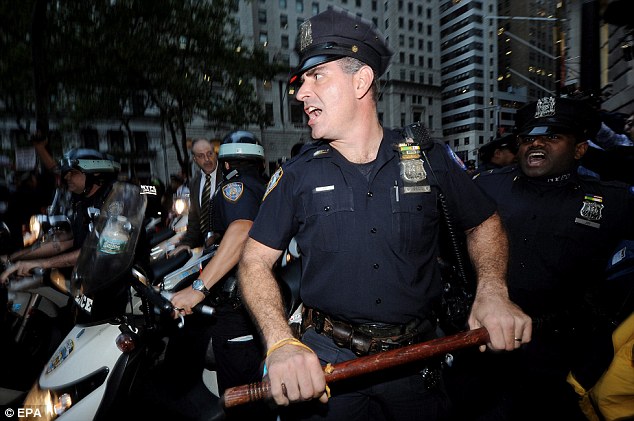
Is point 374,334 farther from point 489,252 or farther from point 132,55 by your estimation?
point 132,55

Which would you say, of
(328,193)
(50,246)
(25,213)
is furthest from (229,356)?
(25,213)

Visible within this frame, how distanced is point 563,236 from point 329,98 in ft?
7.21

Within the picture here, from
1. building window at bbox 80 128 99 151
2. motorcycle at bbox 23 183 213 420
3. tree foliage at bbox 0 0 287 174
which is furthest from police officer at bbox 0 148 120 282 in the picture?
building window at bbox 80 128 99 151

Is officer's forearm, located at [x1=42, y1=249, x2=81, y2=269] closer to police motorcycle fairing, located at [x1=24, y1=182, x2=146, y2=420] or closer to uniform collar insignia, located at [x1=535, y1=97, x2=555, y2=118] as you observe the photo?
police motorcycle fairing, located at [x1=24, y1=182, x2=146, y2=420]

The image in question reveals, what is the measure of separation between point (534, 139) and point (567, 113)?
12.2 inches

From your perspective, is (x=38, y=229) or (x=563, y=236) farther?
(x=38, y=229)

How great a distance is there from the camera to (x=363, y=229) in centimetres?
192

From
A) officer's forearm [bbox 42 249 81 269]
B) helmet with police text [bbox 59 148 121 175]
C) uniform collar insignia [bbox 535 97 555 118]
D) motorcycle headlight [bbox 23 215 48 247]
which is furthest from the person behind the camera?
motorcycle headlight [bbox 23 215 48 247]

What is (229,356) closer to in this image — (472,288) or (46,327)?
(472,288)

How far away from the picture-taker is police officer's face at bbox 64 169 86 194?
162 inches

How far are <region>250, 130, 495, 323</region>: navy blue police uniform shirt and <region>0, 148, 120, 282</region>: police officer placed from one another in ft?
8.64

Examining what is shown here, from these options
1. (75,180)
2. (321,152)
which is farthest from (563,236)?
(75,180)

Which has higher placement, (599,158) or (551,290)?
(599,158)

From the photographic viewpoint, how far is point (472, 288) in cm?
246
